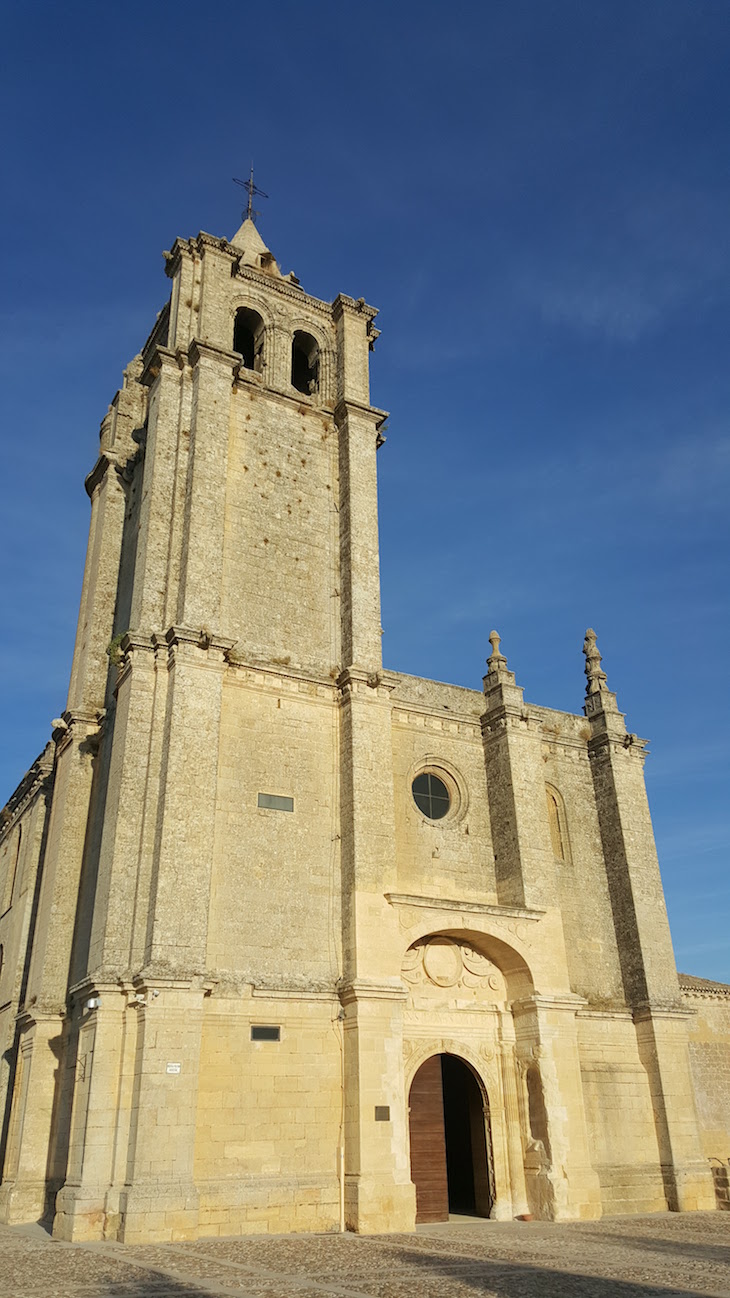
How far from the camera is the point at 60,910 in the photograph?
60.6ft

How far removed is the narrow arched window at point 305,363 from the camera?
2477 cm

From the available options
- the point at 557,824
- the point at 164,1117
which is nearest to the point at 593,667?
the point at 557,824

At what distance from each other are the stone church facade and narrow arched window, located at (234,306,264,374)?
0.45 feet

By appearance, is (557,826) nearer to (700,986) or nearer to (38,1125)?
(700,986)

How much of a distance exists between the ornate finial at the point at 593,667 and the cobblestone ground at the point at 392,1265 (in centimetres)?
1232

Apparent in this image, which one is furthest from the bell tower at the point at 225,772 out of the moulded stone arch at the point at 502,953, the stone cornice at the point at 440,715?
the moulded stone arch at the point at 502,953

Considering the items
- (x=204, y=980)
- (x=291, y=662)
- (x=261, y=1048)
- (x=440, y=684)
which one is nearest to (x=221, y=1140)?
(x=261, y=1048)

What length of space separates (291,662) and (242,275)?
36.7ft

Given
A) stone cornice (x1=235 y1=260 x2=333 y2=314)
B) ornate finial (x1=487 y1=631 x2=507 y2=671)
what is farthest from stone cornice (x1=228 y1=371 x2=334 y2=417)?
ornate finial (x1=487 y1=631 x2=507 y2=671)

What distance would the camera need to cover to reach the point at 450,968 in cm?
1872

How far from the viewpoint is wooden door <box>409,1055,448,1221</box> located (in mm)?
17203

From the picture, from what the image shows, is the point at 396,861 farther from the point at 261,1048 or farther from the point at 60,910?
the point at 60,910

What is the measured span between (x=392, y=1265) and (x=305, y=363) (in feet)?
71.4

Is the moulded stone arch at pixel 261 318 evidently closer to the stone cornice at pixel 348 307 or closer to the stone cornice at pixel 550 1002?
the stone cornice at pixel 348 307
